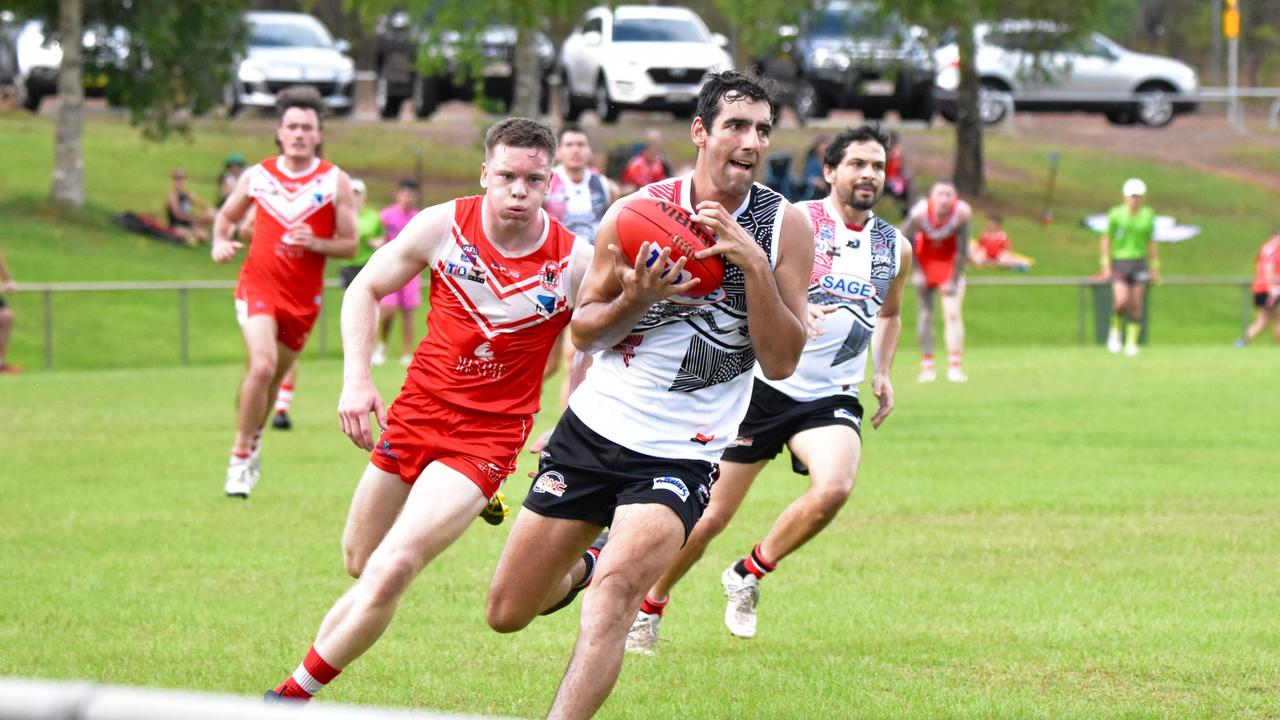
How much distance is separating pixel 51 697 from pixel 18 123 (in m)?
42.6

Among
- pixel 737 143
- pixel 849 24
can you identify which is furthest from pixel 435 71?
pixel 737 143

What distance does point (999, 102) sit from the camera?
4253 centimetres

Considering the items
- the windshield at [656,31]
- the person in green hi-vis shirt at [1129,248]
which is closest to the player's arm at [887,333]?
the person in green hi-vis shirt at [1129,248]

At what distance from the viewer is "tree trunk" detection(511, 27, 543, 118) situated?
34188mm

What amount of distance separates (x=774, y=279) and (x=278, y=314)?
247 inches

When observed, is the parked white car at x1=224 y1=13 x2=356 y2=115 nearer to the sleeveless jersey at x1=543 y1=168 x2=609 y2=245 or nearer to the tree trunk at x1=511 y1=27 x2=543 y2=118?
the tree trunk at x1=511 y1=27 x2=543 y2=118

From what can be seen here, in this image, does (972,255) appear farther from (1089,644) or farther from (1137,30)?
(1137,30)

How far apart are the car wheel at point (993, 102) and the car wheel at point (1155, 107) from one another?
316 centimetres

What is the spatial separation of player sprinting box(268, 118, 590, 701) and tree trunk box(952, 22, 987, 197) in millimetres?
32310

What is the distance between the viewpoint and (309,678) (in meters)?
5.68

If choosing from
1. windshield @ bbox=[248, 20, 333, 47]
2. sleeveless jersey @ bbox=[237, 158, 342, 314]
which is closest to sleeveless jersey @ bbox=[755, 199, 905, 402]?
sleeveless jersey @ bbox=[237, 158, 342, 314]

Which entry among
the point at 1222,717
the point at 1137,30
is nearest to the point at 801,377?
the point at 1222,717

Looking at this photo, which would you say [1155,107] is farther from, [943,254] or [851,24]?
[943,254]

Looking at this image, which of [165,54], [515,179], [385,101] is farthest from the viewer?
[385,101]
